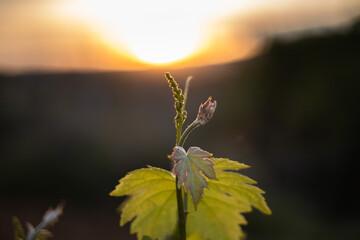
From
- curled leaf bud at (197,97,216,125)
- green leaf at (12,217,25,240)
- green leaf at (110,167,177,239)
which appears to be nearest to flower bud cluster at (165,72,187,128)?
curled leaf bud at (197,97,216,125)

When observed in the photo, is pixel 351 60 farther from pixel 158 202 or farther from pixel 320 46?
pixel 158 202

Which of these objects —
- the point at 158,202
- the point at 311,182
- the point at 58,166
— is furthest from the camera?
the point at 58,166

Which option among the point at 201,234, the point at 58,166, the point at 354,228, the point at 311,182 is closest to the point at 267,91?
the point at 311,182

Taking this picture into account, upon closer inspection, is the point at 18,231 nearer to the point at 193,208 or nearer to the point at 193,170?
the point at 193,170

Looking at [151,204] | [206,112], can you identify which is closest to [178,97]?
[206,112]

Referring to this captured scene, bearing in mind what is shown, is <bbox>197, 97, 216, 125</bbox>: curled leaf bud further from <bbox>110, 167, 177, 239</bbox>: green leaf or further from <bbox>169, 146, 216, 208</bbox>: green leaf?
<bbox>110, 167, 177, 239</bbox>: green leaf

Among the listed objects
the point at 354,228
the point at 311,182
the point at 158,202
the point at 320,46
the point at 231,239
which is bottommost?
the point at 354,228

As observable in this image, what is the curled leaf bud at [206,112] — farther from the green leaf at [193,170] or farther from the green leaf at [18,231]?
the green leaf at [18,231]

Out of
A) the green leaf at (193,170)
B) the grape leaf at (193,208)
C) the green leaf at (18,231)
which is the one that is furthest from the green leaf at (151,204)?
the green leaf at (18,231)
